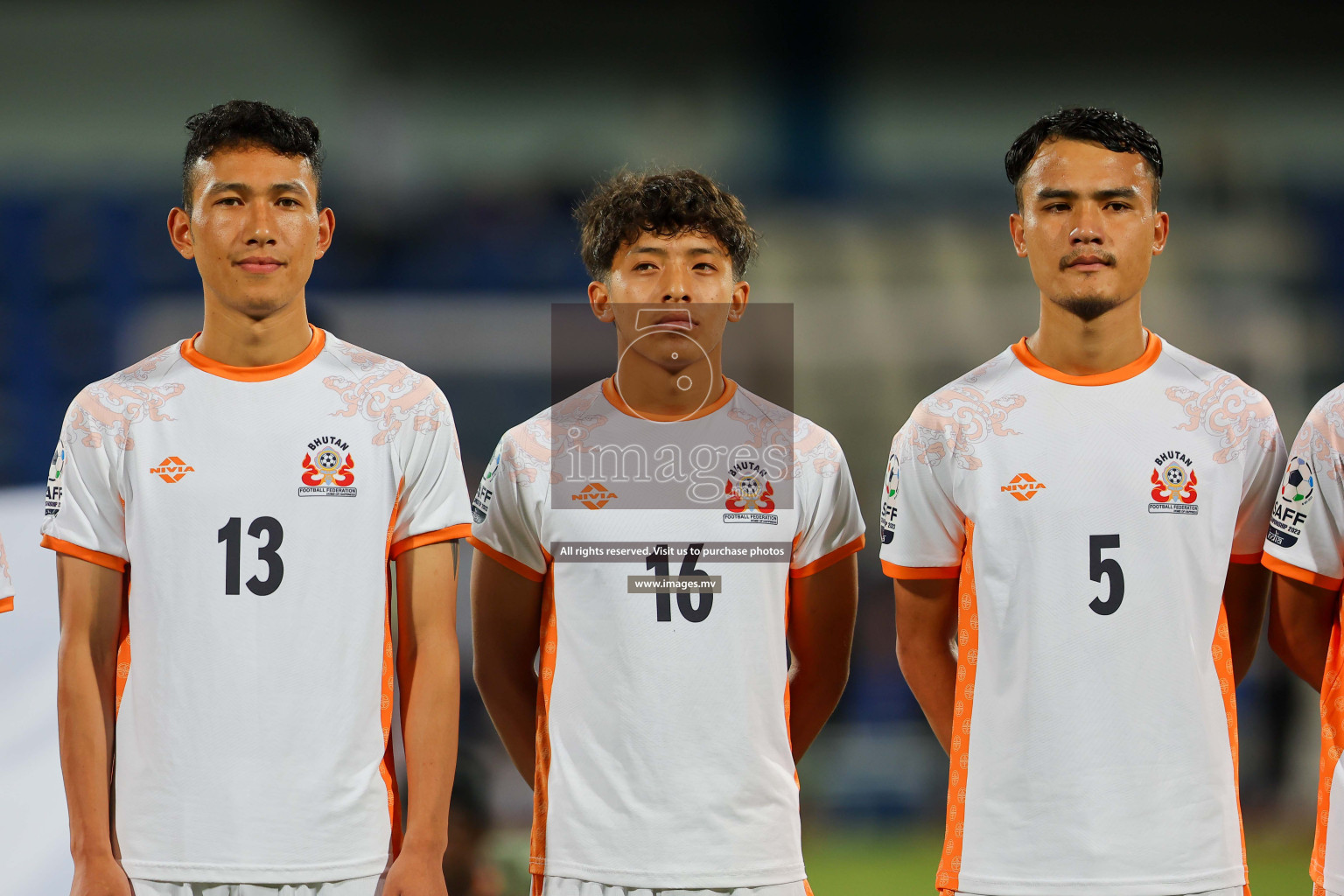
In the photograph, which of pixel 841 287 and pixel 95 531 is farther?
pixel 841 287

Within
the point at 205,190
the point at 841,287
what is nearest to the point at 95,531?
the point at 205,190

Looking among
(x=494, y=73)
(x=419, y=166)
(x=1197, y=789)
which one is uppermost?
(x=494, y=73)

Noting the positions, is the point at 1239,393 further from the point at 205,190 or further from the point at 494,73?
the point at 494,73

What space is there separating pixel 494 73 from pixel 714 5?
0.89 metres

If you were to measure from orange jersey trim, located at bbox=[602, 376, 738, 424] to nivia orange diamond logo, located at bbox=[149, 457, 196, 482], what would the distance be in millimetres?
965

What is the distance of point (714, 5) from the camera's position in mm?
5098

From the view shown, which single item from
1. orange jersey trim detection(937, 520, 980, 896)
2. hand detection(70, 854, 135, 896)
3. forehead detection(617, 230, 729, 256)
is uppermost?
forehead detection(617, 230, 729, 256)

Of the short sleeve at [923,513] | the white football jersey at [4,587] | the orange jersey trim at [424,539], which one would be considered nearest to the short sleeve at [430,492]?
the orange jersey trim at [424,539]

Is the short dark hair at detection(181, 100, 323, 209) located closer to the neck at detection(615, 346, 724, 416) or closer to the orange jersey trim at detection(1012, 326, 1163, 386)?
the neck at detection(615, 346, 724, 416)

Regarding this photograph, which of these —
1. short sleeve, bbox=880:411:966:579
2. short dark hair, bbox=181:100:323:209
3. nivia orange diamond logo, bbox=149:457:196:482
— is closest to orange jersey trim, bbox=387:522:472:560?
nivia orange diamond logo, bbox=149:457:196:482

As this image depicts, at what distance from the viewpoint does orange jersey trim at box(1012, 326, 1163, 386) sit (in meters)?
3.08

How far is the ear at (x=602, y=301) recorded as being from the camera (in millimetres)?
3117

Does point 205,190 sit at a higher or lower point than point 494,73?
lower

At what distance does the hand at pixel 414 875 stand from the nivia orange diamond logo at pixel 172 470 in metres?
0.95
